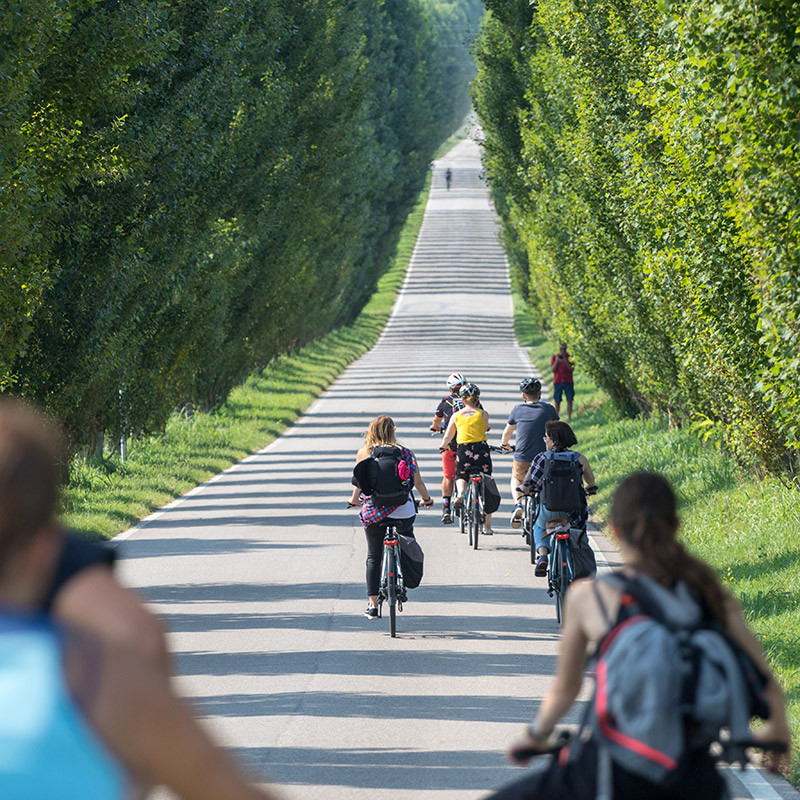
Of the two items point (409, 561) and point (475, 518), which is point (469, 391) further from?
point (409, 561)

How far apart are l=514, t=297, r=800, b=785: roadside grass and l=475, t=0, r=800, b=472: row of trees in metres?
0.70

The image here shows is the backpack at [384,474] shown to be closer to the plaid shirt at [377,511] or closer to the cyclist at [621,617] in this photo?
the plaid shirt at [377,511]

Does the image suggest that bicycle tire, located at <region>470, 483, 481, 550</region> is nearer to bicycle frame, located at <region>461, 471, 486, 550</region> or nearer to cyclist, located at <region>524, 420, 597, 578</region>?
bicycle frame, located at <region>461, 471, 486, 550</region>

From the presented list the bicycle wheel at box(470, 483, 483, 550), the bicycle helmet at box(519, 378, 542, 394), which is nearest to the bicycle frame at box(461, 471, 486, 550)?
the bicycle wheel at box(470, 483, 483, 550)

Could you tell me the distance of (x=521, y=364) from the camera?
2124 inches

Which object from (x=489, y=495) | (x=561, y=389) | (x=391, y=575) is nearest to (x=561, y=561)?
(x=391, y=575)

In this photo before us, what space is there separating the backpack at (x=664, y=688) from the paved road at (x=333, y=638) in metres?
3.86

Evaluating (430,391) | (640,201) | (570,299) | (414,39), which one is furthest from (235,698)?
(414,39)

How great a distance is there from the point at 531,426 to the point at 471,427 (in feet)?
4.04

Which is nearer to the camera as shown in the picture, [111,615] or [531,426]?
[111,615]

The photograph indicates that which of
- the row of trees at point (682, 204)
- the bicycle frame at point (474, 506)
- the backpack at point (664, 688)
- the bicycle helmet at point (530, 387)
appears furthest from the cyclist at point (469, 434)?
the backpack at point (664, 688)

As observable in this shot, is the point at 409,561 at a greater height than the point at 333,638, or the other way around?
the point at 409,561

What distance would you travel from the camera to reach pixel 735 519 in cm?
1563

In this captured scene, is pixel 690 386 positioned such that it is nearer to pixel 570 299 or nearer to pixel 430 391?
pixel 570 299
